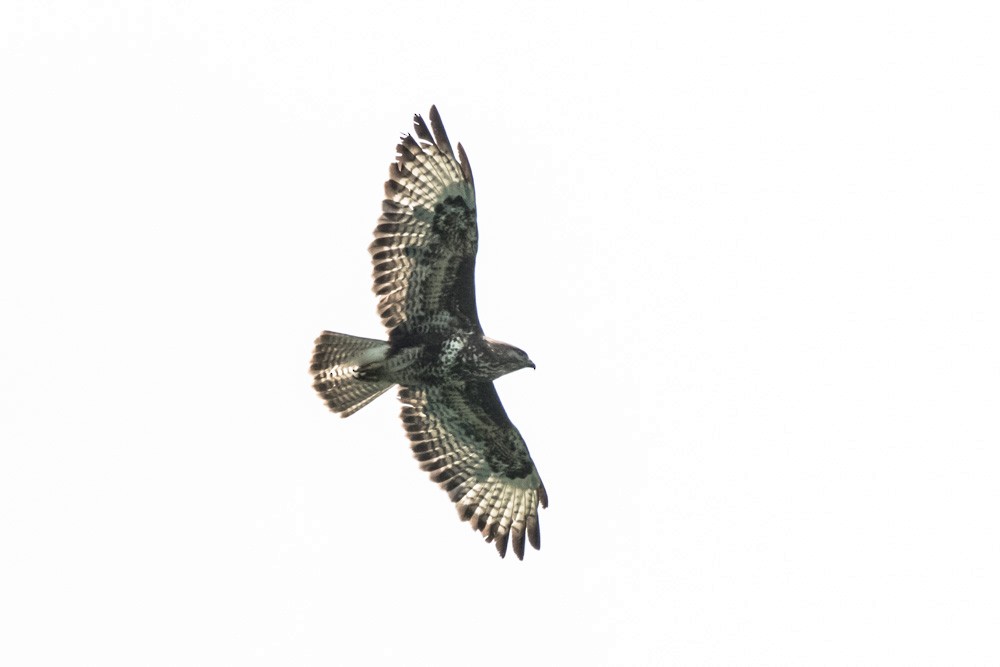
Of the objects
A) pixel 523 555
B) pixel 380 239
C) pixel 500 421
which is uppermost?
pixel 380 239

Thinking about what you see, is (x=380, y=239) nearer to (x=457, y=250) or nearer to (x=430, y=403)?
(x=457, y=250)

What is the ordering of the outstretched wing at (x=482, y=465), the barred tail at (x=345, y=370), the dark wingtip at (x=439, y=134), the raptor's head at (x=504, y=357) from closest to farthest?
A: the dark wingtip at (x=439, y=134)
the raptor's head at (x=504, y=357)
the barred tail at (x=345, y=370)
the outstretched wing at (x=482, y=465)

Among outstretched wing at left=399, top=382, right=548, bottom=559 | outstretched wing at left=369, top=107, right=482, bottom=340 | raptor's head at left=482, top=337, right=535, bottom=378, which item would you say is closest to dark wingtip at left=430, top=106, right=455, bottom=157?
outstretched wing at left=369, top=107, right=482, bottom=340

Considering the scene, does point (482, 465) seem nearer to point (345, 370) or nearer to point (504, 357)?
point (504, 357)

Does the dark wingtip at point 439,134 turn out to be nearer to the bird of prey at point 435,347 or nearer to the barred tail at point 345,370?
the bird of prey at point 435,347

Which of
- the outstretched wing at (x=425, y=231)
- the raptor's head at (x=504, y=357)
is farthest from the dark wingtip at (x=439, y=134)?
the raptor's head at (x=504, y=357)

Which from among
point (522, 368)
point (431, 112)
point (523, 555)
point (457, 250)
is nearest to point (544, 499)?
point (523, 555)

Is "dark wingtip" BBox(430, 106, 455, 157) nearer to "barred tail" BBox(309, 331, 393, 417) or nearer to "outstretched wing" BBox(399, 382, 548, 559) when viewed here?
"barred tail" BBox(309, 331, 393, 417)
